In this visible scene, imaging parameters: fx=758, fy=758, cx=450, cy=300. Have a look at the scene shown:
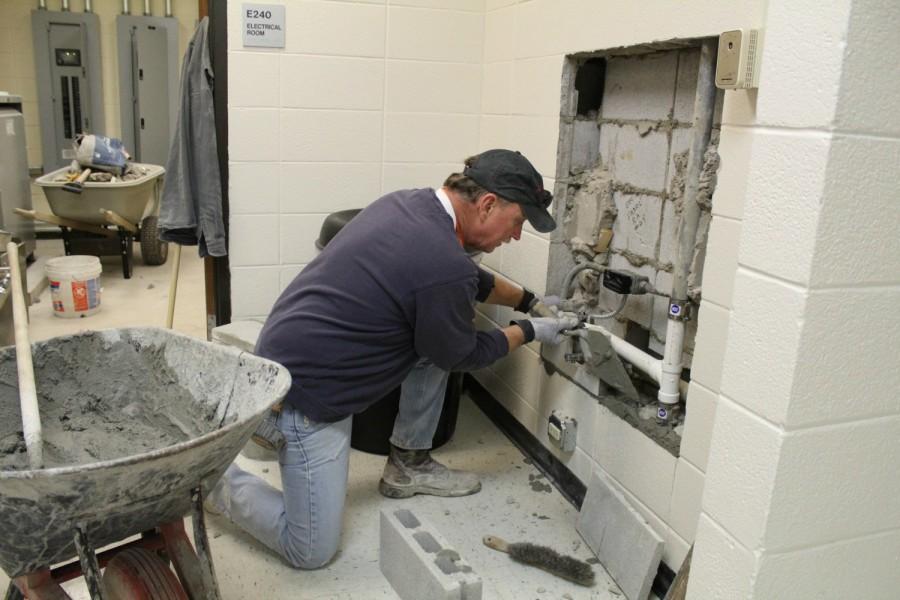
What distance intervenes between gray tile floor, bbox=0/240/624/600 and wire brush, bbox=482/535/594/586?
0.9 inches

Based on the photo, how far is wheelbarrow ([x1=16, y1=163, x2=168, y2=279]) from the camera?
4.60 meters

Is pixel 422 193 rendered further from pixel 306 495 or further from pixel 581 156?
pixel 306 495

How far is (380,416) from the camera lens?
2.74 meters

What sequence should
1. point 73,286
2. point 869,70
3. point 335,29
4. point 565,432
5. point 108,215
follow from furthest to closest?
point 108,215 → point 73,286 → point 335,29 → point 565,432 → point 869,70

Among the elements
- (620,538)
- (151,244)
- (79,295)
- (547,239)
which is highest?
(547,239)

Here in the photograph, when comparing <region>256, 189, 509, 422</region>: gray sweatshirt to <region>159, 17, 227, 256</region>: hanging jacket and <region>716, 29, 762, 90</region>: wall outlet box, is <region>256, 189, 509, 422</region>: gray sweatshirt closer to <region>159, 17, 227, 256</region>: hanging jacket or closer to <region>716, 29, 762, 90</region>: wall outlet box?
<region>716, 29, 762, 90</region>: wall outlet box

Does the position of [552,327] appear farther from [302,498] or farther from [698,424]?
[302,498]

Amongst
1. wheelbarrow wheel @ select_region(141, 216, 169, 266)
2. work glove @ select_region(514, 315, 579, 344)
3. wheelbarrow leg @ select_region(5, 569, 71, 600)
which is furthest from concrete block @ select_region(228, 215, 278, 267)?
wheelbarrow wheel @ select_region(141, 216, 169, 266)

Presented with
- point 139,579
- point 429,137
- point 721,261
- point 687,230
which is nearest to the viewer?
point 139,579

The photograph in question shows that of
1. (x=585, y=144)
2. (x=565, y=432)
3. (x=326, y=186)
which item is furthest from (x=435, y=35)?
(x=565, y=432)

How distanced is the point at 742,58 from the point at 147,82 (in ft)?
18.0

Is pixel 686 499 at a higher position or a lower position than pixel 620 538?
higher

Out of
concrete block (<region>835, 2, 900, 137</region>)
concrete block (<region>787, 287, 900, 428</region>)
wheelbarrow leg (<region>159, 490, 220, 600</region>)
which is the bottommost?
wheelbarrow leg (<region>159, 490, 220, 600</region>)

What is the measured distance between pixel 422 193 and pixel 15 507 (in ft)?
4.20
